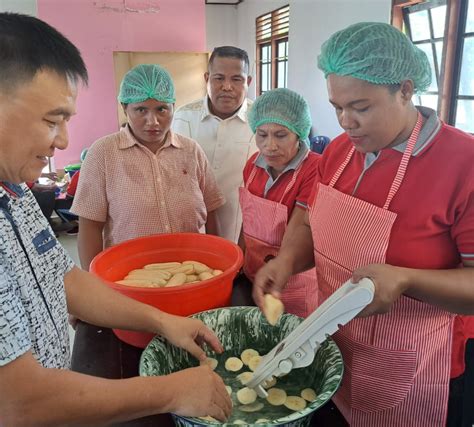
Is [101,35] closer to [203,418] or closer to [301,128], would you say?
[301,128]

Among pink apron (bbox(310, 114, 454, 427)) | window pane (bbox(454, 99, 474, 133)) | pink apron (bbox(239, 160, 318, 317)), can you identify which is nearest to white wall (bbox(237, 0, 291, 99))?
window pane (bbox(454, 99, 474, 133))

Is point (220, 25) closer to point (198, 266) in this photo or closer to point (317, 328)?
point (198, 266)

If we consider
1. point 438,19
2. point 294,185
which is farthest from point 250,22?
point 294,185

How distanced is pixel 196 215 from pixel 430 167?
0.97 metres

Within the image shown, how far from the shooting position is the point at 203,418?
2.44ft

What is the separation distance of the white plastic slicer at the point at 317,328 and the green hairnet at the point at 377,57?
50 centimetres

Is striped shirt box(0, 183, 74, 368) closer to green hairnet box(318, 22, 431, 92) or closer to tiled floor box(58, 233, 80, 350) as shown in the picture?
green hairnet box(318, 22, 431, 92)

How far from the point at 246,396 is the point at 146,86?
1161mm

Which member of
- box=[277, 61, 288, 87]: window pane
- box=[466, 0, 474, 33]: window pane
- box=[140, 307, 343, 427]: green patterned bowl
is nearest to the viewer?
box=[140, 307, 343, 427]: green patterned bowl

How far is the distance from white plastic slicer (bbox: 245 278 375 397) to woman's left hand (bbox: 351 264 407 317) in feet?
0.21

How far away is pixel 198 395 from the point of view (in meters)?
0.73

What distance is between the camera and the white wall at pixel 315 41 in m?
3.87

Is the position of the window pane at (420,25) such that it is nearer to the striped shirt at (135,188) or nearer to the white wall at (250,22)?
the striped shirt at (135,188)

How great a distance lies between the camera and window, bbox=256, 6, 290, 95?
18.2ft
